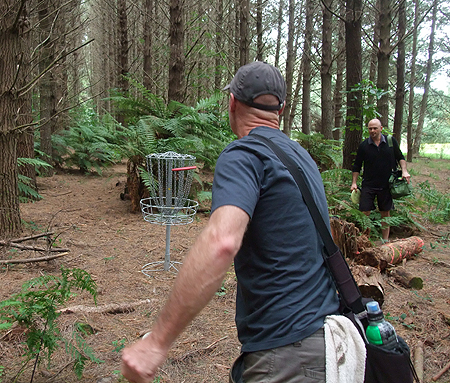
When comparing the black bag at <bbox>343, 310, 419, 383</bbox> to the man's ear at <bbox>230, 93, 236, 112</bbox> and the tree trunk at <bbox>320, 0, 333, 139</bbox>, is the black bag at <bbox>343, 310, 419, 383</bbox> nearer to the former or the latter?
the man's ear at <bbox>230, 93, 236, 112</bbox>

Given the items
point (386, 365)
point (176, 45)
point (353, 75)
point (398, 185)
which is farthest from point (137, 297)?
point (353, 75)

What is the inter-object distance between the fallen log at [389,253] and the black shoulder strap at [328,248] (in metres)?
4.20

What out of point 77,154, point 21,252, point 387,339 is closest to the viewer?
point 387,339

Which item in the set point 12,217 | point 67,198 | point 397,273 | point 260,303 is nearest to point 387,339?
point 260,303

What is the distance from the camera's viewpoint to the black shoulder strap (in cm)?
150

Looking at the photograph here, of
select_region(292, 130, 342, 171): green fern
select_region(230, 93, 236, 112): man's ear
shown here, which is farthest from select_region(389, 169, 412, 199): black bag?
select_region(230, 93, 236, 112): man's ear

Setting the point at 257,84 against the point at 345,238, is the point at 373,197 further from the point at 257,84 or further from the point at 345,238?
the point at 257,84

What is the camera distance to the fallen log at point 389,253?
5512 mm

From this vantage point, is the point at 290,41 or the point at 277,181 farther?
the point at 290,41

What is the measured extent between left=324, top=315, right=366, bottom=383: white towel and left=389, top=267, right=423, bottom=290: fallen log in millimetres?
4185

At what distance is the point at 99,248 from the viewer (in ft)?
19.0

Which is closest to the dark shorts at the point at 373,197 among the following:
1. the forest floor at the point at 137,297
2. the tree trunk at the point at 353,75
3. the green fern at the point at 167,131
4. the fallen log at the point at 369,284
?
the forest floor at the point at 137,297

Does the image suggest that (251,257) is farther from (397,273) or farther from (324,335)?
(397,273)

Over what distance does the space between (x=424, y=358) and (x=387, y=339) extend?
251cm
